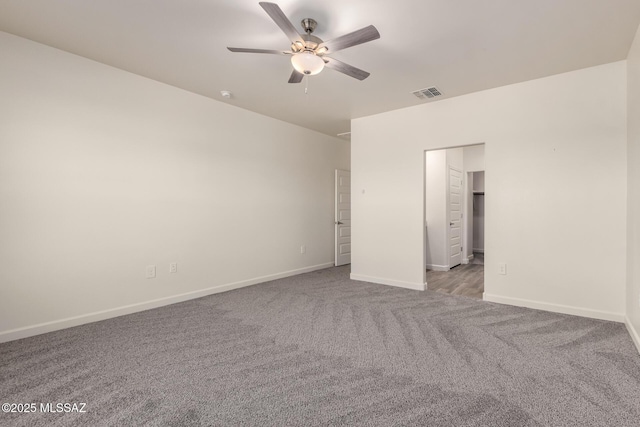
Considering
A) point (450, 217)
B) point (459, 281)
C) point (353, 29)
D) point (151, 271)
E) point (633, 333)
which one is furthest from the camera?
point (450, 217)

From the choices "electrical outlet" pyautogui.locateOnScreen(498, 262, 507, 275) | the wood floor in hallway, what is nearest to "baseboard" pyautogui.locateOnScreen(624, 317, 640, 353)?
"electrical outlet" pyautogui.locateOnScreen(498, 262, 507, 275)

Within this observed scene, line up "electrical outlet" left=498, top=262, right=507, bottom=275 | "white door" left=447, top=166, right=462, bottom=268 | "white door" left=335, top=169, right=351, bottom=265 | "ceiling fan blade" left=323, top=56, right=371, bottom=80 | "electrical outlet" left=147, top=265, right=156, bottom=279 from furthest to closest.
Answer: "white door" left=335, top=169, right=351, bottom=265
"white door" left=447, top=166, right=462, bottom=268
"electrical outlet" left=498, top=262, right=507, bottom=275
"electrical outlet" left=147, top=265, right=156, bottom=279
"ceiling fan blade" left=323, top=56, right=371, bottom=80

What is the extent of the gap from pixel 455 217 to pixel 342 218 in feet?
7.77

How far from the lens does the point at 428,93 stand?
13.1 feet

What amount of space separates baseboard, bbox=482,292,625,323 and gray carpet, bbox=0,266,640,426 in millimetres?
150

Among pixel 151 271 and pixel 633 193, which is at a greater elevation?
pixel 633 193

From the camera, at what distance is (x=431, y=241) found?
20.1 feet

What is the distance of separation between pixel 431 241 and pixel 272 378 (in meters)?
4.78

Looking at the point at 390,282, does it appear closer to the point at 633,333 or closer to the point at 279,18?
the point at 633,333

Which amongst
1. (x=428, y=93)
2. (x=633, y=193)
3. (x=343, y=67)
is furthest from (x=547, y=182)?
(x=343, y=67)

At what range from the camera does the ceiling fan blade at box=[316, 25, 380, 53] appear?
2098mm

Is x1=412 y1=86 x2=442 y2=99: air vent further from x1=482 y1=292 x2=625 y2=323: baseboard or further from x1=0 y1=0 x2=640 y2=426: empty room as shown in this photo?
x1=482 y1=292 x2=625 y2=323: baseboard

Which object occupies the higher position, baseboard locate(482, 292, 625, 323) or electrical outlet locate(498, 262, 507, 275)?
electrical outlet locate(498, 262, 507, 275)

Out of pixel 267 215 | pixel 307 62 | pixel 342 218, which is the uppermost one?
pixel 307 62
